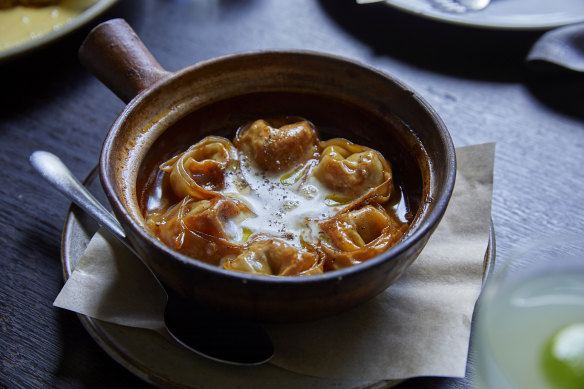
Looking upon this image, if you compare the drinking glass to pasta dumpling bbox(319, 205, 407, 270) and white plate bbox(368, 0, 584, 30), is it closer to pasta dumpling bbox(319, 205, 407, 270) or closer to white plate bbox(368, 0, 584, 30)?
pasta dumpling bbox(319, 205, 407, 270)

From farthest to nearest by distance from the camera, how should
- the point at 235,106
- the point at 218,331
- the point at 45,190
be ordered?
the point at 45,190
the point at 235,106
the point at 218,331

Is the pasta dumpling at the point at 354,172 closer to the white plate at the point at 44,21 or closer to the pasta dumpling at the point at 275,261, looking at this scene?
the pasta dumpling at the point at 275,261

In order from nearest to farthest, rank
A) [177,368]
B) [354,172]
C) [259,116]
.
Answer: [177,368]
[354,172]
[259,116]

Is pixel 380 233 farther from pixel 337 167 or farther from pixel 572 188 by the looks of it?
pixel 572 188

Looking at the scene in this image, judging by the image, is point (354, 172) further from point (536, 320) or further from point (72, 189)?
point (72, 189)

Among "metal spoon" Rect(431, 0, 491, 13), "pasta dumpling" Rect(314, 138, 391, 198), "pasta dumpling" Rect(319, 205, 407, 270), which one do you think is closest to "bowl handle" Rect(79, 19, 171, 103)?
"pasta dumpling" Rect(314, 138, 391, 198)

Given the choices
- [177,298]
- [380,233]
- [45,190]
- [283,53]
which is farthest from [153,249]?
[45,190]

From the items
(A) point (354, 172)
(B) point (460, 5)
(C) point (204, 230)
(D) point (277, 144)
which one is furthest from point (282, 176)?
(B) point (460, 5)
